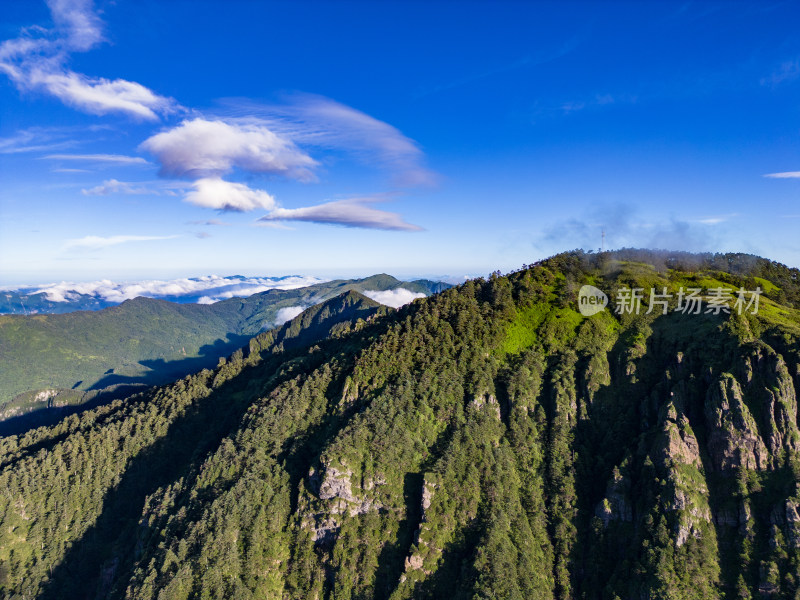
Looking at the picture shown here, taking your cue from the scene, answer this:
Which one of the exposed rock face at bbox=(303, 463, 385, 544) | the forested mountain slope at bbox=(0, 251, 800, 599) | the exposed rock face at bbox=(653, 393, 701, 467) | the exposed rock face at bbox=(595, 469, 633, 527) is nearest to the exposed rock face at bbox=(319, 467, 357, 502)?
the exposed rock face at bbox=(303, 463, 385, 544)

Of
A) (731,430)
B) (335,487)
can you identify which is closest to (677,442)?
(731,430)

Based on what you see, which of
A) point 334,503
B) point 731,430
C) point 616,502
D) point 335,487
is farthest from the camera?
point 335,487

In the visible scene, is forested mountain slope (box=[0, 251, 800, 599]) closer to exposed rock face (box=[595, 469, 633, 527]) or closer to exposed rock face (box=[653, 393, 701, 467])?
exposed rock face (box=[595, 469, 633, 527])

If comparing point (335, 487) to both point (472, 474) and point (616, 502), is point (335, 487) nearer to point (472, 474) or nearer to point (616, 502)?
point (472, 474)

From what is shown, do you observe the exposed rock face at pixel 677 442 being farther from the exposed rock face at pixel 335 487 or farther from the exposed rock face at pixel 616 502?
the exposed rock face at pixel 335 487

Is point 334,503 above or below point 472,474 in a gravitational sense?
below

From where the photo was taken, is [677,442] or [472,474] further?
[472,474]

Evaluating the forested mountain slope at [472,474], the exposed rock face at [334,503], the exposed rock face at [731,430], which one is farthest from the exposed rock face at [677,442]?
the exposed rock face at [334,503]

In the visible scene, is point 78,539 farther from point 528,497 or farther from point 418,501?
point 528,497
